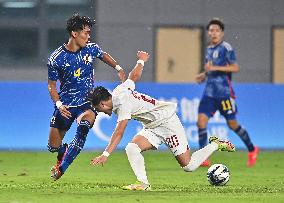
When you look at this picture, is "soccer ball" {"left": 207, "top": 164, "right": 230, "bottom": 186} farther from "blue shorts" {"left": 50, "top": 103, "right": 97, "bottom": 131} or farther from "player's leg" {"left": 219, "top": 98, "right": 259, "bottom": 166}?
"player's leg" {"left": 219, "top": 98, "right": 259, "bottom": 166}

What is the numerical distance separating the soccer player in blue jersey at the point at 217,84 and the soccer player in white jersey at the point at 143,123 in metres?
3.92

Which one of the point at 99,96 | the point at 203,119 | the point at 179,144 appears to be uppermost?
the point at 99,96

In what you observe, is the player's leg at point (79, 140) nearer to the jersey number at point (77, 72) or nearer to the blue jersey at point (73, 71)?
the blue jersey at point (73, 71)

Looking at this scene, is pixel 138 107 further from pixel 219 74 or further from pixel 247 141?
pixel 247 141

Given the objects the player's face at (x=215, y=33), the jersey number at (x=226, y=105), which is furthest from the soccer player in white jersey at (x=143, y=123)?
the jersey number at (x=226, y=105)

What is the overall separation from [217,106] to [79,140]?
15.1 feet

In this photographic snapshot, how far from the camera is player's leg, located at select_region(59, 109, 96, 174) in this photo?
14.8m

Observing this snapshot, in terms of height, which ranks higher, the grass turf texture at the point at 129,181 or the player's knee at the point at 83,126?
the player's knee at the point at 83,126

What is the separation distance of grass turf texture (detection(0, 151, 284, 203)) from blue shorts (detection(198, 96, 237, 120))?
0.88 metres

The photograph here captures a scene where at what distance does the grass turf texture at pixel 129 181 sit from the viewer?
12594 millimetres

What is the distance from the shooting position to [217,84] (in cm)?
1897

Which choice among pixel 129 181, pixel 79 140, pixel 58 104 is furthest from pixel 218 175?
pixel 58 104

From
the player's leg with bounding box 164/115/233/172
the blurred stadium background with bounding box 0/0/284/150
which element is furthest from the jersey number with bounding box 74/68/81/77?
the blurred stadium background with bounding box 0/0/284/150

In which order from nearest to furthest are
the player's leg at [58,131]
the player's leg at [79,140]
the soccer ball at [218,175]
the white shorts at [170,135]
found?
the white shorts at [170,135], the soccer ball at [218,175], the player's leg at [79,140], the player's leg at [58,131]
